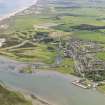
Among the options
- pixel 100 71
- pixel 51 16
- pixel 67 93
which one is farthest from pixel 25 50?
pixel 51 16

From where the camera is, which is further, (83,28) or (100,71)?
(83,28)

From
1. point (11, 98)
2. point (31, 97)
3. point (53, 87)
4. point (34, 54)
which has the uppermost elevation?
point (11, 98)

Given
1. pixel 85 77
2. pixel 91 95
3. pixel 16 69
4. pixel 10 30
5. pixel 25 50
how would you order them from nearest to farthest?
pixel 91 95, pixel 85 77, pixel 16 69, pixel 25 50, pixel 10 30

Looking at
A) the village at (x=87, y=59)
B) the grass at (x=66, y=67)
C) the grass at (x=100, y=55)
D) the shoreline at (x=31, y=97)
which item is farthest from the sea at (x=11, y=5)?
the shoreline at (x=31, y=97)

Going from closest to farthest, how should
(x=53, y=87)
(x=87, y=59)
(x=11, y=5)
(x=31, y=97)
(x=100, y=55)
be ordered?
(x=31, y=97), (x=53, y=87), (x=87, y=59), (x=100, y=55), (x=11, y=5)

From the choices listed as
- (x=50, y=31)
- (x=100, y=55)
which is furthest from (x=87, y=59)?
(x=50, y=31)

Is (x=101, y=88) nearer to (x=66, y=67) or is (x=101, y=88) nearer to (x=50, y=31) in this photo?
(x=66, y=67)

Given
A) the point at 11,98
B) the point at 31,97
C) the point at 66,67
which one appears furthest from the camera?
the point at 66,67

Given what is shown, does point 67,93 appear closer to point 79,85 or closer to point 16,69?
point 79,85
